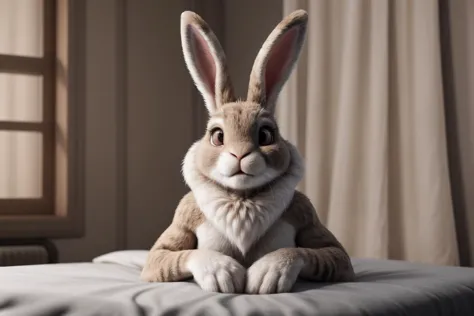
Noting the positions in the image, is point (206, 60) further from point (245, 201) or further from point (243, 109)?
point (245, 201)

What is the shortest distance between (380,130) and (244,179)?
101 centimetres

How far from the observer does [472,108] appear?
187 centimetres

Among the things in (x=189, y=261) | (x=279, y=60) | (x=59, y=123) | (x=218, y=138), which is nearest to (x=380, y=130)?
(x=279, y=60)

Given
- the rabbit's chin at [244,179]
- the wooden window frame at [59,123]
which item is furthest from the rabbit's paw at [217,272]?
the wooden window frame at [59,123]

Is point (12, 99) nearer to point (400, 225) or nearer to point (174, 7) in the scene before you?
point (174, 7)

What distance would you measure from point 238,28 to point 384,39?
100 centimetres

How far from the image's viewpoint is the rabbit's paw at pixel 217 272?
1058 mm

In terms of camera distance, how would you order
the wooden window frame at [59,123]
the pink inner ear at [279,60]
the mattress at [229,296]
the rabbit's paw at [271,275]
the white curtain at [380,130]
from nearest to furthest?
the mattress at [229,296]
the rabbit's paw at [271,275]
the pink inner ear at [279,60]
the white curtain at [380,130]
the wooden window frame at [59,123]

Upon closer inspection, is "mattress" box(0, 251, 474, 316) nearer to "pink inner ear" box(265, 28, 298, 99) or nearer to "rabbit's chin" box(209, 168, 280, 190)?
"rabbit's chin" box(209, 168, 280, 190)

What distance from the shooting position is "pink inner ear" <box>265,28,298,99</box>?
1.26 meters

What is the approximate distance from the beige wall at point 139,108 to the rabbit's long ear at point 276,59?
1.48m

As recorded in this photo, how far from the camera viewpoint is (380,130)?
2.03m

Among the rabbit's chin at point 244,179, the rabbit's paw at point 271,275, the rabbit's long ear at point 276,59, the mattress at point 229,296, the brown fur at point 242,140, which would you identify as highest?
the rabbit's long ear at point 276,59

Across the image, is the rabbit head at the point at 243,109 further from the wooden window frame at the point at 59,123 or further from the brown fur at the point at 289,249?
the wooden window frame at the point at 59,123
